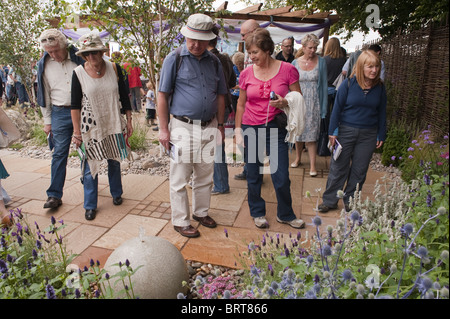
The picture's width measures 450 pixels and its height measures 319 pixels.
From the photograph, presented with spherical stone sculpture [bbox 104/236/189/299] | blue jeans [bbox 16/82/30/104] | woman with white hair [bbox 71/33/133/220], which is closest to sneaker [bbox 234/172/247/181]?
woman with white hair [bbox 71/33/133/220]

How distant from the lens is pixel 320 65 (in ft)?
15.1

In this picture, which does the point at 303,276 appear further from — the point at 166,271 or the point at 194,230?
the point at 194,230

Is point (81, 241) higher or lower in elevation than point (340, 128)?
lower

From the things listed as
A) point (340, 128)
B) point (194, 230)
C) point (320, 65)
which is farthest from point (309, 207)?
point (320, 65)

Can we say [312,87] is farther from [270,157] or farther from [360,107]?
[270,157]

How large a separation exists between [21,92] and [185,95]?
39.9ft

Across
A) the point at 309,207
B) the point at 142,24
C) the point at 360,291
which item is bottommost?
the point at 309,207

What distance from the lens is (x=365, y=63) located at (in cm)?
319

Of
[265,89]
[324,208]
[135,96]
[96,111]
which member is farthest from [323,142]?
[135,96]

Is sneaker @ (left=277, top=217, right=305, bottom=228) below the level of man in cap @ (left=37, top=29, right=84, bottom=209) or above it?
below

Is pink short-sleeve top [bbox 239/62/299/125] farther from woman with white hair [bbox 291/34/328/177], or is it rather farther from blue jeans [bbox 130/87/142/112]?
blue jeans [bbox 130/87/142/112]

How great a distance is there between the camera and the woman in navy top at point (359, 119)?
10.7 feet

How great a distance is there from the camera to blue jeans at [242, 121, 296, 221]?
3.22 meters
